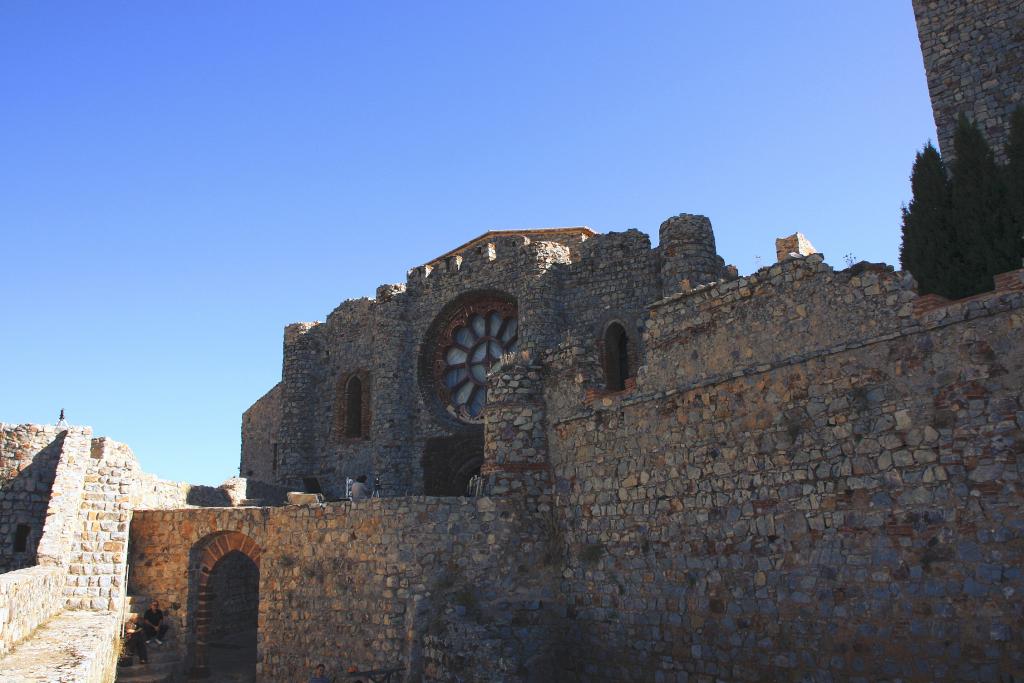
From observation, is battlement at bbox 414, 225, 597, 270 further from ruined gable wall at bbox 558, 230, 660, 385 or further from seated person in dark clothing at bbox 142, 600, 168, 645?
seated person in dark clothing at bbox 142, 600, 168, 645

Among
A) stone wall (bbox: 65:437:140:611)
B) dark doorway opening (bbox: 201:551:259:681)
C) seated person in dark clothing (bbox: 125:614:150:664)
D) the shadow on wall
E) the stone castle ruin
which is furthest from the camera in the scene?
dark doorway opening (bbox: 201:551:259:681)

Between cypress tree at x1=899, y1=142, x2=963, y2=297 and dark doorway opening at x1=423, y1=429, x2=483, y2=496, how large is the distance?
35.3 feet

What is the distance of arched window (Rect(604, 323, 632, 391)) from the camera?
736 inches

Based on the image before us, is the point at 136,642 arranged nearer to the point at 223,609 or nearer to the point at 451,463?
the point at 223,609

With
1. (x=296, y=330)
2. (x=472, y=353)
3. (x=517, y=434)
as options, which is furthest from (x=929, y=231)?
(x=296, y=330)

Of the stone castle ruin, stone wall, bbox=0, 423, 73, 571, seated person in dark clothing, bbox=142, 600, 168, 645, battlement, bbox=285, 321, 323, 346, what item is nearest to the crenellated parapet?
the stone castle ruin

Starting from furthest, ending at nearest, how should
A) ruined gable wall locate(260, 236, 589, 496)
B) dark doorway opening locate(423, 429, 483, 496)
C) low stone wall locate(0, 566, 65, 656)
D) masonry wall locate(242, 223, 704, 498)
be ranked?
dark doorway opening locate(423, 429, 483, 496) → ruined gable wall locate(260, 236, 589, 496) → masonry wall locate(242, 223, 704, 498) → low stone wall locate(0, 566, 65, 656)

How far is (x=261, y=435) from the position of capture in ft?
99.2

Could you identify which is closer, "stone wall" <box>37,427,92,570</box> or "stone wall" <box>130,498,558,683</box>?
"stone wall" <box>130,498,558,683</box>

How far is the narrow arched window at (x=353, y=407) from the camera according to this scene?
24.3 meters

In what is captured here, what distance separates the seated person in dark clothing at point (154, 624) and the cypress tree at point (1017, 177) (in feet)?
53.8

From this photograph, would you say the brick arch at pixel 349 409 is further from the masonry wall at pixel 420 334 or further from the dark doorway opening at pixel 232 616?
the dark doorway opening at pixel 232 616

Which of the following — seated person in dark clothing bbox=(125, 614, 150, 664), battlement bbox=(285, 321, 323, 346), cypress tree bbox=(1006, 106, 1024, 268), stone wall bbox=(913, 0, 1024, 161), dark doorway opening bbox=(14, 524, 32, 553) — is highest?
stone wall bbox=(913, 0, 1024, 161)

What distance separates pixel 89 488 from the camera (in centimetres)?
1577
